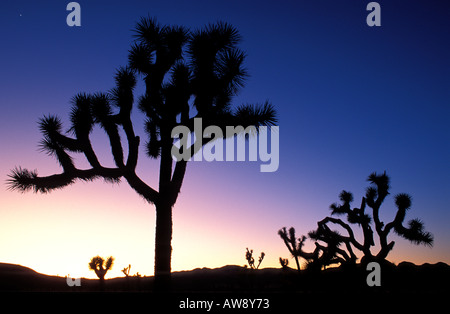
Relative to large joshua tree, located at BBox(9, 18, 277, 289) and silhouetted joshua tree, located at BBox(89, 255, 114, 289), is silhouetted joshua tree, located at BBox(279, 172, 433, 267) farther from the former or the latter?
silhouetted joshua tree, located at BBox(89, 255, 114, 289)

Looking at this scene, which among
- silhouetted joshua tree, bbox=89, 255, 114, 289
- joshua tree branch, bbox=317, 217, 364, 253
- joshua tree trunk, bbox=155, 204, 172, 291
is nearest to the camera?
joshua tree trunk, bbox=155, 204, 172, 291

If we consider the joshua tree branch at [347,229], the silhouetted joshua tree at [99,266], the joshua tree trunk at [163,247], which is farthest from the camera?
the silhouetted joshua tree at [99,266]

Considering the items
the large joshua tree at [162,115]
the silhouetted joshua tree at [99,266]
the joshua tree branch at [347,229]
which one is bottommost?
the silhouetted joshua tree at [99,266]

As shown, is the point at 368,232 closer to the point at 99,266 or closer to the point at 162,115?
the point at 162,115

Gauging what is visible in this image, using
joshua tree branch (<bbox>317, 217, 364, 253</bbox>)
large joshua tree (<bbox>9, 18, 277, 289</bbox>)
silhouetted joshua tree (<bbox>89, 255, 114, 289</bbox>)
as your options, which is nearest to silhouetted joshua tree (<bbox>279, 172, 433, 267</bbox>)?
joshua tree branch (<bbox>317, 217, 364, 253</bbox>)

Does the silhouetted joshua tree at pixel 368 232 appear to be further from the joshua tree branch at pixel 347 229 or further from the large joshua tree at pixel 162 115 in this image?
the large joshua tree at pixel 162 115

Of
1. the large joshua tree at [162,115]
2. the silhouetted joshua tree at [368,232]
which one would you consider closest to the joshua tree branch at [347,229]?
the silhouetted joshua tree at [368,232]

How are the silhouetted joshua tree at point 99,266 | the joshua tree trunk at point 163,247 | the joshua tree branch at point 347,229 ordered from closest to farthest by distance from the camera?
the joshua tree trunk at point 163,247 < the joshua tree branch at point 347,229 < the silhouetted joshua tree at point 99,266

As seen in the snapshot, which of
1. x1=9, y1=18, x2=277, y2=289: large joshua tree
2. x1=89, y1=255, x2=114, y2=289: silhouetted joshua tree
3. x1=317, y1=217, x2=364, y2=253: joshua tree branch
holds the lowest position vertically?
x1=89, y1=255, x2=114, y2=289: silhouetted joshua tree

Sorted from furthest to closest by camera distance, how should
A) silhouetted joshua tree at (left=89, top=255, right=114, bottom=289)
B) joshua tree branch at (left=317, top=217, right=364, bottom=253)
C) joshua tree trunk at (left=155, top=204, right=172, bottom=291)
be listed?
1. silhouetted joshua tree at (left=89, top=255, right=114, bottom=289)
2. joshua tree branch at (left=317, top=217, right=364, bottom=253)
3. joshua tree trunk at (left=155, top=204, right=172, bottom=291)

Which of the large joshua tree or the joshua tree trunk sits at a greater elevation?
the large joshua tree

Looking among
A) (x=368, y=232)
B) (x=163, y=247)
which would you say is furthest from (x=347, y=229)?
(x=163, y=247)

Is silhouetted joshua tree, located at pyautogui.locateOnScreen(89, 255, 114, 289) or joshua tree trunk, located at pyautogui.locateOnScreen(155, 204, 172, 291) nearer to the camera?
joshua tree trunk, located at pyautogui.locateOnScreen(155, 204, 172, 291)

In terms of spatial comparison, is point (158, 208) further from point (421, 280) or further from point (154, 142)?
point (421, 280)
